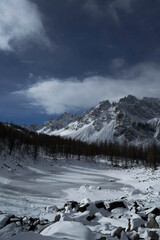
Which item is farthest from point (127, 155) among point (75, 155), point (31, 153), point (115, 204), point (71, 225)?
point (71, 225)

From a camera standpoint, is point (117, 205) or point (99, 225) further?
point (117, 205)

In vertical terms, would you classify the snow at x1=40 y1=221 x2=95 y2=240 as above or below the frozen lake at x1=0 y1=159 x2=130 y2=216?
above

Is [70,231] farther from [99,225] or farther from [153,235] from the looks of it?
[153,235]

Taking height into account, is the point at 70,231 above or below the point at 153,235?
above

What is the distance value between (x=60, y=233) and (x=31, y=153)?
7047 centimetres

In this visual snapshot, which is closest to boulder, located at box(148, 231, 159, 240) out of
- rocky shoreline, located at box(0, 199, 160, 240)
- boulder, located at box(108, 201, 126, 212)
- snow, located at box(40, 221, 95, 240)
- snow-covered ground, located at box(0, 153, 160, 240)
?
rocky shoreline, located at box(0, 199, 160, 240)

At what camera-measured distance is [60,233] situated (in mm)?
5805

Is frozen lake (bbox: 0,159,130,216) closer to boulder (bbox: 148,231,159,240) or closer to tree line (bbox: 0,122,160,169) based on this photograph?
boulder (bbox: 148,231,159,240)

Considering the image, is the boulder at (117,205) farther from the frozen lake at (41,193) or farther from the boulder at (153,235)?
the boulder at (153,235)

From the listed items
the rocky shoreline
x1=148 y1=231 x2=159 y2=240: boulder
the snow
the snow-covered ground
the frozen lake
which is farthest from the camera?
the frozen lake

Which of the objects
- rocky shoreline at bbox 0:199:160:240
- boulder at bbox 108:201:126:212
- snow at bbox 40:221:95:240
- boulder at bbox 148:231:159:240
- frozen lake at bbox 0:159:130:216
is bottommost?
frozen lake at bbox 0:159:130:216

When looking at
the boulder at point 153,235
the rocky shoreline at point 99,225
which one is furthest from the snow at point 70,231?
the boulder at point 153,235

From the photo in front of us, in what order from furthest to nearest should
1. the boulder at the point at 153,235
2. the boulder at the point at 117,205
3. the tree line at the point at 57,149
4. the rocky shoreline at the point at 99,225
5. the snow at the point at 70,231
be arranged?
the tree line at the point at 57,149, the boulder at the point at 117,205, the rocky shoreline at the point at 99,225, the boulder at the point at 153,235, the snow at the point at 70,231

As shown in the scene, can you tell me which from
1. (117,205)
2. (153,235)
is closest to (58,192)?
(117,205)
